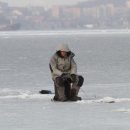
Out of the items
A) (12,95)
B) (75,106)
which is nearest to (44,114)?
(75,106)

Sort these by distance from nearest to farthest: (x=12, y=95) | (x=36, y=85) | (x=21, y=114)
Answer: (x=21, y=114) → (x=12, y=95) → (x=36, y=85)

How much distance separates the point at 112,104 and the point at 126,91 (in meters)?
2.57

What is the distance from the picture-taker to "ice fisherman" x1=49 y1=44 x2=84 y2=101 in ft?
40.1

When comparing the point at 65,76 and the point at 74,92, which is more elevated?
the point at 65,76

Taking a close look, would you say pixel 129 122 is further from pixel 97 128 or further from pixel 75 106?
pixel 75 106

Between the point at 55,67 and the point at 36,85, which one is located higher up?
the point at 55,67

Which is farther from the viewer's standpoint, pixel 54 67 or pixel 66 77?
pixel 54 67

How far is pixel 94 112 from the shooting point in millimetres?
10672

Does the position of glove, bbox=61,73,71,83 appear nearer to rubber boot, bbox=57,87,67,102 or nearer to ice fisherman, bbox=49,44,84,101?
ice fisherman, bbox=49,44,84,101

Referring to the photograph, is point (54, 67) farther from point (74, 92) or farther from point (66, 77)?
point (74, 92)

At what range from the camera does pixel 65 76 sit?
1226 cm

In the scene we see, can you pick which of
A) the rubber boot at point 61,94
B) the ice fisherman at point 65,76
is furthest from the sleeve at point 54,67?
the rubber boot at point 61,94

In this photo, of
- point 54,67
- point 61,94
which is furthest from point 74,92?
point 54,67

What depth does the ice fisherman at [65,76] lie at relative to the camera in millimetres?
12219
